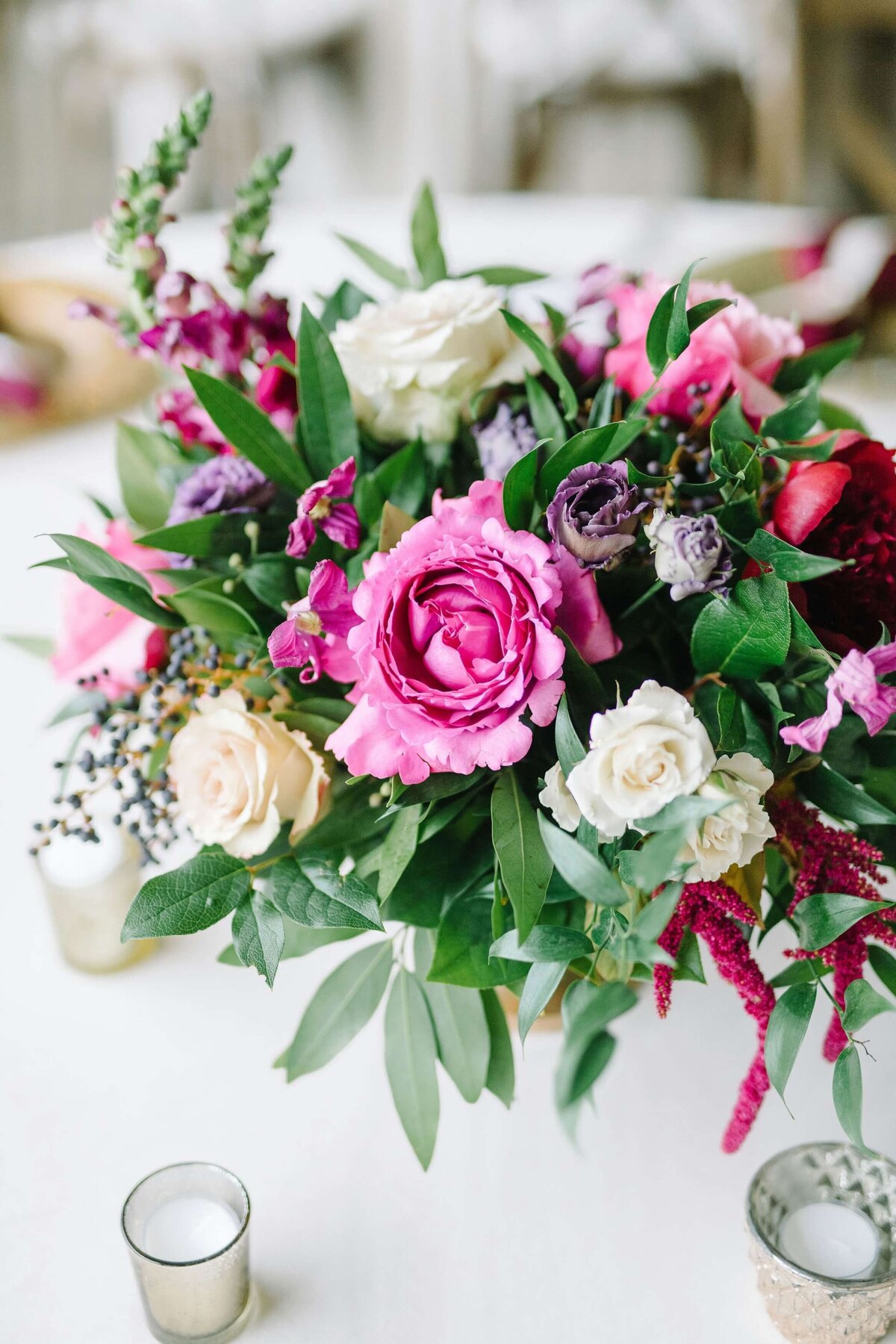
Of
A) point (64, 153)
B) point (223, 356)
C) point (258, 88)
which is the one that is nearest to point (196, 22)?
point (258, 88)

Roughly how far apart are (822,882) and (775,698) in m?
0.10

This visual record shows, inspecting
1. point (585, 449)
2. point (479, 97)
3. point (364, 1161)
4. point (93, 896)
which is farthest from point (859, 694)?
point (479, 97)

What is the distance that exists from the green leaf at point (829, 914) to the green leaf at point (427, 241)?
1.50ft

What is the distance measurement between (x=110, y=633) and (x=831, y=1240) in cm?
51

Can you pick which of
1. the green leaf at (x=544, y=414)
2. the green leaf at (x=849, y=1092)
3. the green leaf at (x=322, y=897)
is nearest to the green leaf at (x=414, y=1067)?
the green leaf at (x=322, y=897)

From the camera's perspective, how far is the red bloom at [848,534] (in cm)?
52

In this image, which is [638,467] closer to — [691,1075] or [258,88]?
[691,1075]

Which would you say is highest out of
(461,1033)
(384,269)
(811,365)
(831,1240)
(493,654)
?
(384,269)

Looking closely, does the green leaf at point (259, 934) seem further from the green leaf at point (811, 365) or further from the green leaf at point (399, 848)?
the green leaf at point (811, 365)

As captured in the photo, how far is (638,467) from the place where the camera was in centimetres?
63

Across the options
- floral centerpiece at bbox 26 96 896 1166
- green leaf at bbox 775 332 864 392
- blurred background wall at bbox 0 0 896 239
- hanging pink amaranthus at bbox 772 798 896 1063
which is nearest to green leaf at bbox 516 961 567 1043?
floral centerpiece at bbox 26 96 896 1166

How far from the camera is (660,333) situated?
21.0 inches

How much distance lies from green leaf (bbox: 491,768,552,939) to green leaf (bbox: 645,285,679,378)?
21cm

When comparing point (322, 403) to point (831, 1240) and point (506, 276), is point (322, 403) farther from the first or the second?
point (831, 1240)
